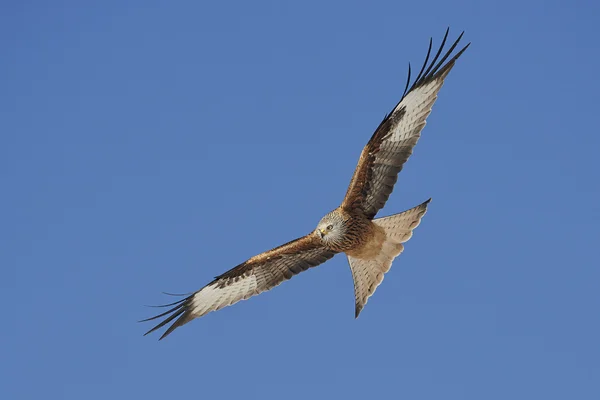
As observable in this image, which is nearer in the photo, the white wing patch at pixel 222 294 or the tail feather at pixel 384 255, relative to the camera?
the tail feather at pixel 384 255

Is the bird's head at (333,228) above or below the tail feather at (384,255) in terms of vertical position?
above

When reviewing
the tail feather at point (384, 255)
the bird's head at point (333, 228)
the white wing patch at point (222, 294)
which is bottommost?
the tail feather at point (384, 255)

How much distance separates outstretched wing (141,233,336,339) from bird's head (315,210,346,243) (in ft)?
1.68

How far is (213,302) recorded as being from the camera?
1336cm

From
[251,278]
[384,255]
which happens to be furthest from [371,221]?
[251,278]

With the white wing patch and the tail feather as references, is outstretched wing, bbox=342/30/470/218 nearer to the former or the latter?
the tail feather

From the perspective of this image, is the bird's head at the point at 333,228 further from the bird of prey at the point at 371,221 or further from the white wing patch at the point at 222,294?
the white wing patch at the point at 222,294

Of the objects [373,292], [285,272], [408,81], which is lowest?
[373,292]

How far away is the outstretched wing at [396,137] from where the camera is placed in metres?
12.2

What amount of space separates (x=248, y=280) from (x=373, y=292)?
5.51ft

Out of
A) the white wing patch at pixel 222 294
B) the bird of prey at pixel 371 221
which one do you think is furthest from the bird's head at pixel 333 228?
the white wing patch at pixel 222 294

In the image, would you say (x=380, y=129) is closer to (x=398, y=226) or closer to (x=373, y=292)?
(x=398, y=226)

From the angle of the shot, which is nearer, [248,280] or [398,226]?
[398,226]

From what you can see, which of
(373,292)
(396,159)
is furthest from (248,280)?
(396,159)
